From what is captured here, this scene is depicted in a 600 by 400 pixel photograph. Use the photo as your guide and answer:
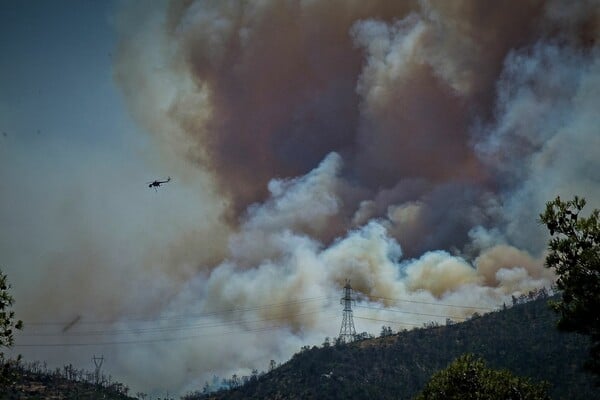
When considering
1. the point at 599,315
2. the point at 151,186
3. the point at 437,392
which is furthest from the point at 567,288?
the point at 151,186

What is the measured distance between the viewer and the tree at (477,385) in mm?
49250

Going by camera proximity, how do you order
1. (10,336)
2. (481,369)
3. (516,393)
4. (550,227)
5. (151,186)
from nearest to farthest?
(10,336) < (550,227) < (516,393) < (481,369) < (151,186)

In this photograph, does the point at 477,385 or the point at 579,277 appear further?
the point at 477,385

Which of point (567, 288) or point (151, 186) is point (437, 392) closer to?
point (567, 288)

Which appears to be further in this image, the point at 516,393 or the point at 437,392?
the point at 437,392

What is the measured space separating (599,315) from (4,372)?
130 feet

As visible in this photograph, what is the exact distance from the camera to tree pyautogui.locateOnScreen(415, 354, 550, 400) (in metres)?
49.2

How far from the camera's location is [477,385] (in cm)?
5184

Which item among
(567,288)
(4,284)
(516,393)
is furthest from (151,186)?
(567,288)

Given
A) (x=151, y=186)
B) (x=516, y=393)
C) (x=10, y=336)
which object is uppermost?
(x=151, y=186)

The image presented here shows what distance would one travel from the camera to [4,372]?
117ft

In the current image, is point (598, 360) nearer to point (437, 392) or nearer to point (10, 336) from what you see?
point (437, 392)

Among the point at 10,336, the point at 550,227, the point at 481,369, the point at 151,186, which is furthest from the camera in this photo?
the point at 151,186

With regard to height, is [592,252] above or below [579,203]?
below
